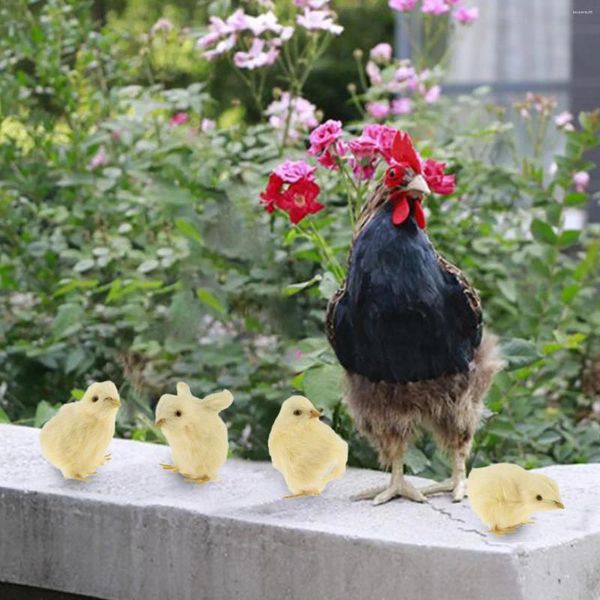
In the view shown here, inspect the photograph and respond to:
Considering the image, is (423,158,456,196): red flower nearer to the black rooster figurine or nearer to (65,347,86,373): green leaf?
the black rooster figurine

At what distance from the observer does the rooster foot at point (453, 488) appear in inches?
106

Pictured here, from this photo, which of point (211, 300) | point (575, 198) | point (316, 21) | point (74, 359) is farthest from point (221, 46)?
point (575, 198)

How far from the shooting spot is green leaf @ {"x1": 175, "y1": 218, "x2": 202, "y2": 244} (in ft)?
12.4

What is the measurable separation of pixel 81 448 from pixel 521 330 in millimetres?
1491

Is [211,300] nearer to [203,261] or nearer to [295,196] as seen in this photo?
[203,261]

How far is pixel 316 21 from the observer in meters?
4.15

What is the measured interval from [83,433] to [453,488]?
71 cm

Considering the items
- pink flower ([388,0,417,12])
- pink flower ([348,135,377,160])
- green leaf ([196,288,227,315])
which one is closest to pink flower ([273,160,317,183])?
pink flower ([348,135,377,160])

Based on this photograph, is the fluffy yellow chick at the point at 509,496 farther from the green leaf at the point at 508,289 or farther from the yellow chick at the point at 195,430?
the green leaf at the point at 508,289

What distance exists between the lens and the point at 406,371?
8.40 feet

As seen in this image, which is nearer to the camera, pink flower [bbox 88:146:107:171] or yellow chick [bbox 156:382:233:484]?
yellow chick [bbox 156:382:233:484]

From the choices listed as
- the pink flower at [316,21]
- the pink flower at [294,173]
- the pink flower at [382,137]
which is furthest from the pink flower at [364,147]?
the pink flower at [316,21]

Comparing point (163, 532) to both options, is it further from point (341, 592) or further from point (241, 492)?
point (341, 592)

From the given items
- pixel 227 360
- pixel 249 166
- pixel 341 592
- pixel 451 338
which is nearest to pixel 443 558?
pixel 341 592
